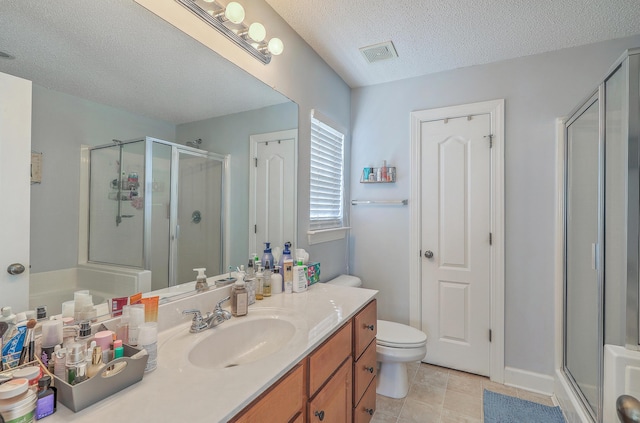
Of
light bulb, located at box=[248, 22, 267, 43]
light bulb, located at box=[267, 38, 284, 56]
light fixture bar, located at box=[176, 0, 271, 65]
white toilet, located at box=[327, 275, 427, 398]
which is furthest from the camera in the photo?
white toilet, located at box=[327, 275, 427, 398]

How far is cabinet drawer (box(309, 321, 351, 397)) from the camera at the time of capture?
106 centimetres

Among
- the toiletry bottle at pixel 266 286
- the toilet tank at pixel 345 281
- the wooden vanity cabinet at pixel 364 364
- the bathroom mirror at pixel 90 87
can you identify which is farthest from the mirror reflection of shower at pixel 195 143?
the toilet tank at pixel 345 281

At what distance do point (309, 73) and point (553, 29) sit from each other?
1.55m

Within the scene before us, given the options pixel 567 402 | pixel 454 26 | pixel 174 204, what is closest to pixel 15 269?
pixel 174 204

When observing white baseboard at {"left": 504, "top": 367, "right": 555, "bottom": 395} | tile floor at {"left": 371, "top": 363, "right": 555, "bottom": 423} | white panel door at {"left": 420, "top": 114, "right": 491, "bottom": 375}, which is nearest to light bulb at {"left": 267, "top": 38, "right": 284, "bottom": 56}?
white panel door at {"left": 420, "top": 114, "right": 491, "bottom": 375}

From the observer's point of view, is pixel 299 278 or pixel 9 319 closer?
pixel 9 319

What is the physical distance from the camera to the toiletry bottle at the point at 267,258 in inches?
64.9

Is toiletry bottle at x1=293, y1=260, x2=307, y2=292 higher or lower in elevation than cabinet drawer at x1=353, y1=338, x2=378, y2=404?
higher

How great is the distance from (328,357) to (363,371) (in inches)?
20.0

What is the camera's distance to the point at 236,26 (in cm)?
144

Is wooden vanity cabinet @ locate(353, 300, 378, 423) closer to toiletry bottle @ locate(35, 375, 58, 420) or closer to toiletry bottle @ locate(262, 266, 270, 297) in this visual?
toiletry bottle @ locate(262, 266, 270, 297)

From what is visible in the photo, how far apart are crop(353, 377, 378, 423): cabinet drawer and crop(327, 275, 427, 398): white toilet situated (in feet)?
0.83

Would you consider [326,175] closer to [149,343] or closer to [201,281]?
[201,281]

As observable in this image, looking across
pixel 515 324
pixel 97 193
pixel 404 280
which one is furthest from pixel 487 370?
pixel 97 193
